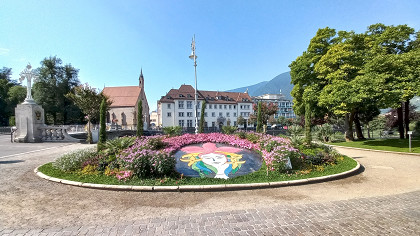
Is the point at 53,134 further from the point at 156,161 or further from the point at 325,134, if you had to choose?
the point at 325,134

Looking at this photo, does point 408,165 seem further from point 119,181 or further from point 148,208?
point 119,181

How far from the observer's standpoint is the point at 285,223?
427 centimetres

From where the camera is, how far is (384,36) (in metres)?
19.9

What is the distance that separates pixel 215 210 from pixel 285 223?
173 centimetres

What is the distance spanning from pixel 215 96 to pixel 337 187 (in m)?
64.1

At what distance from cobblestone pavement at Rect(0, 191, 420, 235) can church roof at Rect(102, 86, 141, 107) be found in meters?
64.3

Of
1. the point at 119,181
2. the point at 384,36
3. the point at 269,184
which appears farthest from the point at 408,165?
the point at 384,36

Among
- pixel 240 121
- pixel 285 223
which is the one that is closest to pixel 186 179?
pixel 285 223

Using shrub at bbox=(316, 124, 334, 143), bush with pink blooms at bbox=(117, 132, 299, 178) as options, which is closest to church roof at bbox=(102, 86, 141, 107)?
shrub at bbox=(316, 124, 334, 143)

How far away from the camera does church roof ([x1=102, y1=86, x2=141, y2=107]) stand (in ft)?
211

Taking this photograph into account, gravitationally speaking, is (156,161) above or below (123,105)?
below

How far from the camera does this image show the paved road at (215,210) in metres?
4.02

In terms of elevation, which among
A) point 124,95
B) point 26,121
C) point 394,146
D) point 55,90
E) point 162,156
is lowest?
point 394,146

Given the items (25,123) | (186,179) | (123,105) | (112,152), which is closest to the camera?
(186,179)
